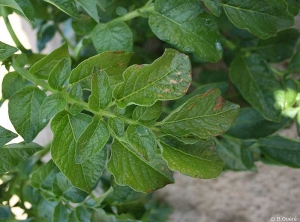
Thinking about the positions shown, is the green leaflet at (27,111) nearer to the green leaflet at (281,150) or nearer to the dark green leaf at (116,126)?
the dark green leaf at (116,126)

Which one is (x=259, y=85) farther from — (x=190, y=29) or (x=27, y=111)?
(x=27, y=111)

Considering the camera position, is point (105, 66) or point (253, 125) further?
point (253, 125)

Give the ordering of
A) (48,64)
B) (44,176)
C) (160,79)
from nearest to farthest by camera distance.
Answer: (160,79) < (48,64) < (44,176)

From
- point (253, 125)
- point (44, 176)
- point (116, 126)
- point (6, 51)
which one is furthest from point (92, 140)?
point (253, 125)

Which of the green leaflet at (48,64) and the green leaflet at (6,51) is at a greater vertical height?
the green leaflet at (6,51)

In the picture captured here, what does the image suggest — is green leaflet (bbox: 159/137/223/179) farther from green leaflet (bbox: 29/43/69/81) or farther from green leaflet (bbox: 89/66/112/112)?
green leaflet (bbox: 29/43/69/81)

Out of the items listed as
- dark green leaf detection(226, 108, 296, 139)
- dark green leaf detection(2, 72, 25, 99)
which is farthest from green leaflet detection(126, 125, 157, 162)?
dark green leaf detection(226, 108, 296, 139)

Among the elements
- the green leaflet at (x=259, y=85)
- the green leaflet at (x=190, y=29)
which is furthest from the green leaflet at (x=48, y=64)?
the green leaflet at (x=259, y=85)

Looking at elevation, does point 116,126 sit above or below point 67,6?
below
